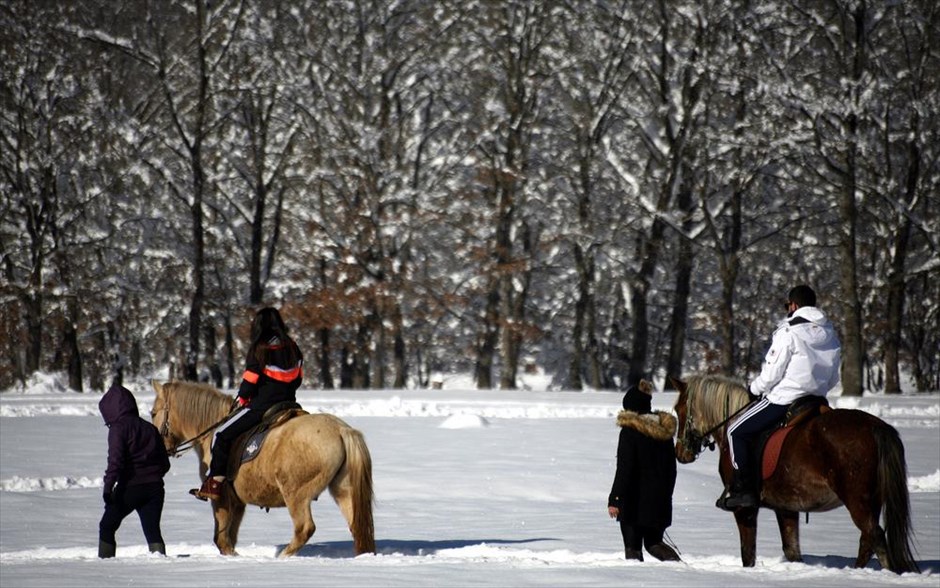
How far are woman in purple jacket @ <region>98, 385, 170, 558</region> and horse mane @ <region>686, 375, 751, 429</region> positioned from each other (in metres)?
4.63

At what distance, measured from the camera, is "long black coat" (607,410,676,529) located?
31.6ft

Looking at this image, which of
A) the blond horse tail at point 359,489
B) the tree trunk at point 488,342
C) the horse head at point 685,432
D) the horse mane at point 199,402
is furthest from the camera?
the tree trunk at point 488,342

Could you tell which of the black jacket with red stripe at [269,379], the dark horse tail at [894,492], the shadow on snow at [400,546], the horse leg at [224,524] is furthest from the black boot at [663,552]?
the horse leg at [224,524]

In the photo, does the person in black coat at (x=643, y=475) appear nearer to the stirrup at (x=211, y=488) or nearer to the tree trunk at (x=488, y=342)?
the stirrup at (x=211, y=488)

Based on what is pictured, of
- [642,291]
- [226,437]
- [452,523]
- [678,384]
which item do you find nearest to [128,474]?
[226,437]

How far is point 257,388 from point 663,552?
370 centimetres

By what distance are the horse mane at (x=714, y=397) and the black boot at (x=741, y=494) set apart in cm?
61

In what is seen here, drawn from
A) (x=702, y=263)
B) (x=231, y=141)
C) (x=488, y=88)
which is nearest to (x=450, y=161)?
(x=488, y=88)

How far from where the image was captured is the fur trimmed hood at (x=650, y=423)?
9622mm

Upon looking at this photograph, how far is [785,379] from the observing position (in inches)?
372

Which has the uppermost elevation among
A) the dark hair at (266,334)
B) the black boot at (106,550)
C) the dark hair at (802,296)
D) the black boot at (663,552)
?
the dark hair at (802,296)

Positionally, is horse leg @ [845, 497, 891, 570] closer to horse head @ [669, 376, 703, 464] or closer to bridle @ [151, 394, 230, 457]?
horse head @ [669, 376, 703, 464]

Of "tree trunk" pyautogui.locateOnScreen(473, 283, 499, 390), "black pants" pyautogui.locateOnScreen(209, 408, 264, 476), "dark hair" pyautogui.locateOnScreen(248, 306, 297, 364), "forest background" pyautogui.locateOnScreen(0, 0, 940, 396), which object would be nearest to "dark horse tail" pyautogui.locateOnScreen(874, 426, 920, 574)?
"dark hair" pyautogui.locateOnScreen(248, 306, 297, 364)

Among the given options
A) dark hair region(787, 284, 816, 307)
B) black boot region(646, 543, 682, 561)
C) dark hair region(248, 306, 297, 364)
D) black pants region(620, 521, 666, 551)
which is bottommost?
black boot region(646, 543, 682, 561)
